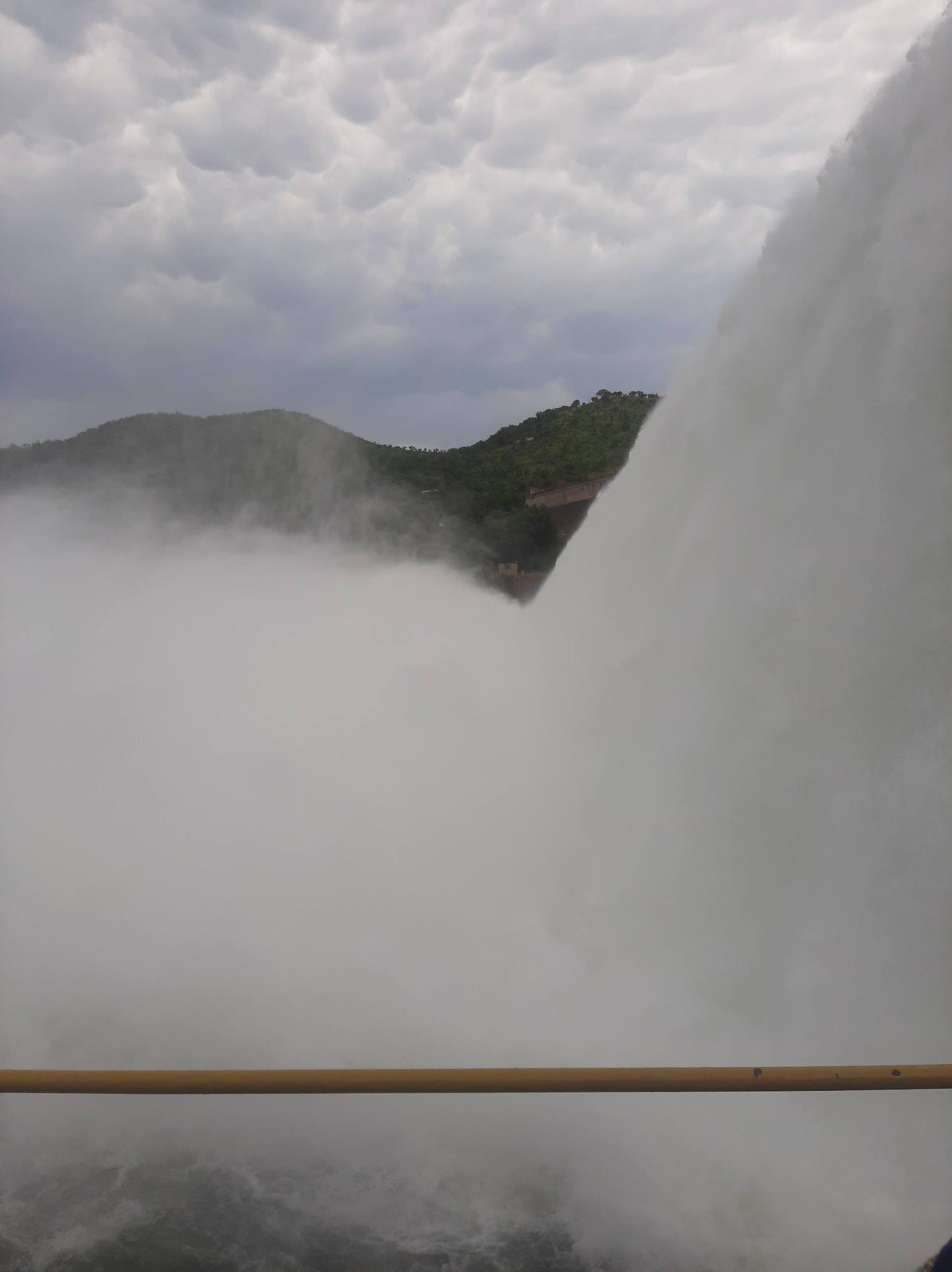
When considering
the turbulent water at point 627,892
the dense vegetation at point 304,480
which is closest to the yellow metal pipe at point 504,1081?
the turbulent water at point 627,892

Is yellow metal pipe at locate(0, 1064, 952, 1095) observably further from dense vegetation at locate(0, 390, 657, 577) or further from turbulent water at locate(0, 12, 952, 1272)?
dense vegetation at locate(0, 390, 657, 577)

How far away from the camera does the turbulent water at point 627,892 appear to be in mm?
3439

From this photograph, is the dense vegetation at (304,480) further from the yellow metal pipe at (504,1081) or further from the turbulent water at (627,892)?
the yellow metal pipe at (504,1081)

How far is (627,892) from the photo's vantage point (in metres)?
4.77

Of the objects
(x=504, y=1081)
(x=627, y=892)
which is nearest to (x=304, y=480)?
(x=627, y=892)

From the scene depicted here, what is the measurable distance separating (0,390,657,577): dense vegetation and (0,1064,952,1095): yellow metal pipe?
1335 cm

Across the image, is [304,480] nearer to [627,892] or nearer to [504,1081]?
[627,892]

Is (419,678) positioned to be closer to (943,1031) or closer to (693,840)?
(693,840)

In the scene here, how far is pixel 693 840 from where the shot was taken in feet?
15.0

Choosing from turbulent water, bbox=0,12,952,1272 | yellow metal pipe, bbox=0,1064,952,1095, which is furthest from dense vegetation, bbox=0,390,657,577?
yellow metal pipe, bbox=0,1064,952,1095

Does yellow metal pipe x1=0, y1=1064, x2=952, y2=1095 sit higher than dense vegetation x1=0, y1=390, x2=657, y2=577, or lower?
lower

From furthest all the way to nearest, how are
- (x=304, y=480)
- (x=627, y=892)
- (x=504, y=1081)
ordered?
(x=304, y=480) < (x=627, y=892) < (x=504, y=1081)

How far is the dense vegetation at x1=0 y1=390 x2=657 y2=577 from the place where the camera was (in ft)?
52.1

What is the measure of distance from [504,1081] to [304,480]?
Answer: 56.9ft
